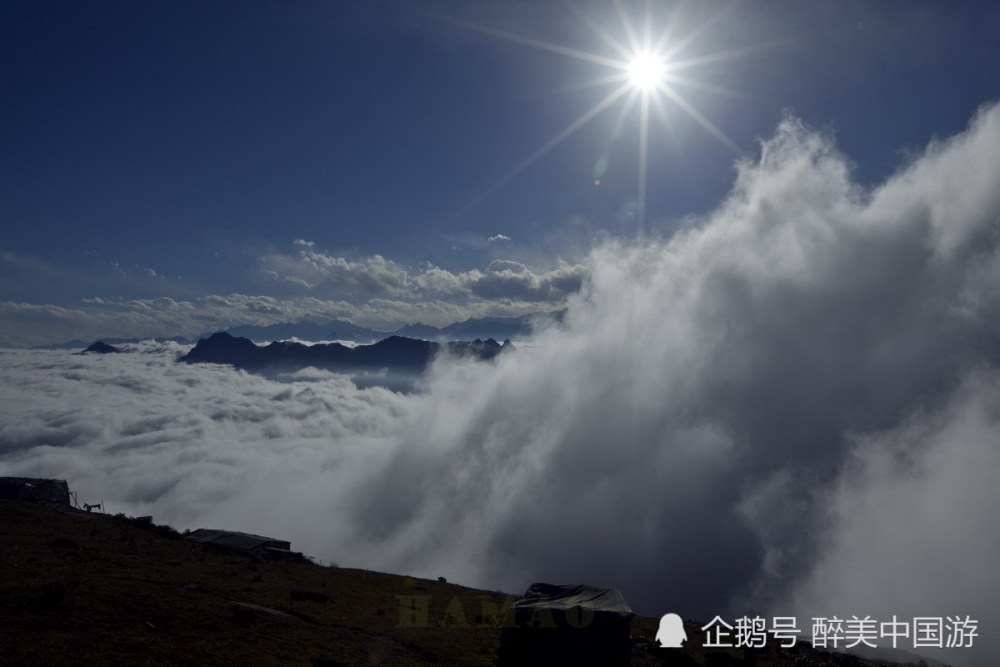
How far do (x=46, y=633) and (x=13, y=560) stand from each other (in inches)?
707

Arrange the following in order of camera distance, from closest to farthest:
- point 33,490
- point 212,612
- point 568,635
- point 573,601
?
point 212,612
point 568,635
point 573,601
point 33,490

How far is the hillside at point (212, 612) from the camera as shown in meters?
21.2

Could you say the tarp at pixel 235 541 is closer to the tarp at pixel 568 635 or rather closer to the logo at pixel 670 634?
the tarp at pixel 568 635

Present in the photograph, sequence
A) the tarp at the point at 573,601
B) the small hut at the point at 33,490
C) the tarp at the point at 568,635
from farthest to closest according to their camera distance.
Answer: the small hut at the point at 33,490
the tarp at the point at 573,601
the tarp at the point at 568,635

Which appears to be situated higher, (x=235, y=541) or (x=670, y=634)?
(x=235, y=541)

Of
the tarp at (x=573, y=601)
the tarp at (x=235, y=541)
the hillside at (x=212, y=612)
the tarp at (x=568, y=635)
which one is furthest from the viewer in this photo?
the tarp at (x=235, y=541)

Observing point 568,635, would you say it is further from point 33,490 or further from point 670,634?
point 33,490

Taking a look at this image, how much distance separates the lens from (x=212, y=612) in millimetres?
26484

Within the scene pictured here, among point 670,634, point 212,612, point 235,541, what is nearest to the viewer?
point 212,612

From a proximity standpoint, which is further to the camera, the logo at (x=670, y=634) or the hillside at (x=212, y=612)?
the logo at (x=670, y=634)

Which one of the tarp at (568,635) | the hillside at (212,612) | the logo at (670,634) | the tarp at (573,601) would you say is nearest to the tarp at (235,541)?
the hillside at (212,612)

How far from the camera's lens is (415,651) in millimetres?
28625

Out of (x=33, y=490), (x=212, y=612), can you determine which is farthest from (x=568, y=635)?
(x=33, y=490)

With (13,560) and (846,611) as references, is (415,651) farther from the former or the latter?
(846,611)
